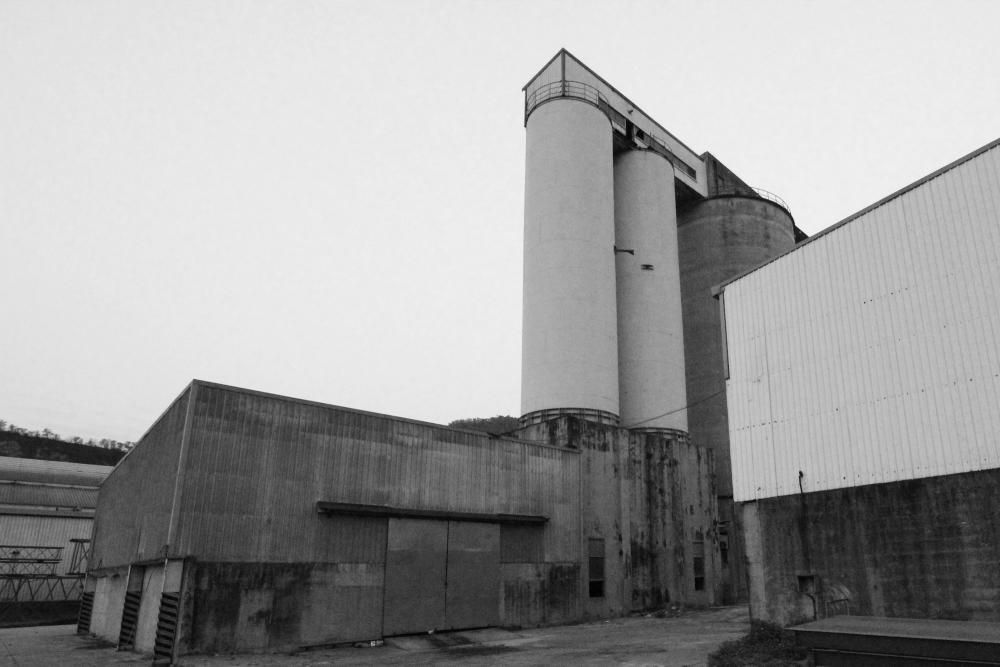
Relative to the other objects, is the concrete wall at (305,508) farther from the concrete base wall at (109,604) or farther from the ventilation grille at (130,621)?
the concrete base wall at (109,604)

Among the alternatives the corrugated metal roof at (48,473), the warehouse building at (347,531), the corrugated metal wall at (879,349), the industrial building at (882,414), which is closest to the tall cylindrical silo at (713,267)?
the warehouse building at (347,531)

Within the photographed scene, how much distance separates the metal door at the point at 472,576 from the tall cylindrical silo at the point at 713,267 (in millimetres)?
20959

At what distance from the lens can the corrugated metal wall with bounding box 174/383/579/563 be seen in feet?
57.9

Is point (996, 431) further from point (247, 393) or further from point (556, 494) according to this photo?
point (247, 393)

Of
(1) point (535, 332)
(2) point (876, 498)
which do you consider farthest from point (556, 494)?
(2) point (876, 498)

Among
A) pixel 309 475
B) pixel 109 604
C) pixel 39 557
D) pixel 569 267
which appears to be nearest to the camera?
pixel 309 475

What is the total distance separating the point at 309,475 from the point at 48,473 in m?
48.5

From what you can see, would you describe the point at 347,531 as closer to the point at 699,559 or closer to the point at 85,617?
the point at 85,617

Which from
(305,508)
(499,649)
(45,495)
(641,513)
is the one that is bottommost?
(499,649)

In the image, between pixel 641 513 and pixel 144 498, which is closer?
pixel 144 498

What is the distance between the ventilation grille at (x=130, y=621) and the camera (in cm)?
1959

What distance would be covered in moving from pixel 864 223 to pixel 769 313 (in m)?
3.55

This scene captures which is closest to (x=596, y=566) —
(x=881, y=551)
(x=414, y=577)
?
(x=414, y=577)

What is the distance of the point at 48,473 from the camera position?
5484 cm
